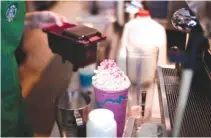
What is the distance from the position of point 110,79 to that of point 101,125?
5.2 inches

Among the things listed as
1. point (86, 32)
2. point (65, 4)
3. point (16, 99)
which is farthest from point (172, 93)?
point (65, 4)

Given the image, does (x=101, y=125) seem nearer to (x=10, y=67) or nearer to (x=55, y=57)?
(x=10, y=67)

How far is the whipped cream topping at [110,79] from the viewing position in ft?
2.15

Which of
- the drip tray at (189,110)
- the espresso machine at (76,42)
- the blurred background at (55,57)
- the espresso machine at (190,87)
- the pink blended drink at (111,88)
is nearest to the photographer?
the espresso machine at (190,87)

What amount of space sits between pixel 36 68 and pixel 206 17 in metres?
1.47

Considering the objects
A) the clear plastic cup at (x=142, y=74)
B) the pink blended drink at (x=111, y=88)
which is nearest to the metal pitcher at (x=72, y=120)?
the pink blended drink at (x=111, y=88)

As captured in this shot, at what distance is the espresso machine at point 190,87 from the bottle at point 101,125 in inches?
4.1

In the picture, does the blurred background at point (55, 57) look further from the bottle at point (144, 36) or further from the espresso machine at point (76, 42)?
the espresso machine at point (76, 42)

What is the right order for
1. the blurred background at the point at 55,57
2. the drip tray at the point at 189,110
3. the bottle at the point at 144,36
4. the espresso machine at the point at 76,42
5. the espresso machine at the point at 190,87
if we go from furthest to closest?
the blurred background at the point at 55,57, the bottle at the point at 144,36, the espresso machine at the point at 76,42, the drip tray at the point at 189,110, the espresso machine at the point at 190,87

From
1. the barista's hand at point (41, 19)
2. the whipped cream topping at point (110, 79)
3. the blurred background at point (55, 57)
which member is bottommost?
the blurred background at point (55, 57)

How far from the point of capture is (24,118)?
3.25 feet

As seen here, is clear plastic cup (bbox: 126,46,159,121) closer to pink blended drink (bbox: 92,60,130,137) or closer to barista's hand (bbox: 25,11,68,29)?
pink blended drink (bbox: 92,60,130,137)

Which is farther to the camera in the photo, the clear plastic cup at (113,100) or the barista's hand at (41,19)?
the barista's hand at (41,19)

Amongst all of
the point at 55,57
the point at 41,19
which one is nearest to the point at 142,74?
the point at 41,19
